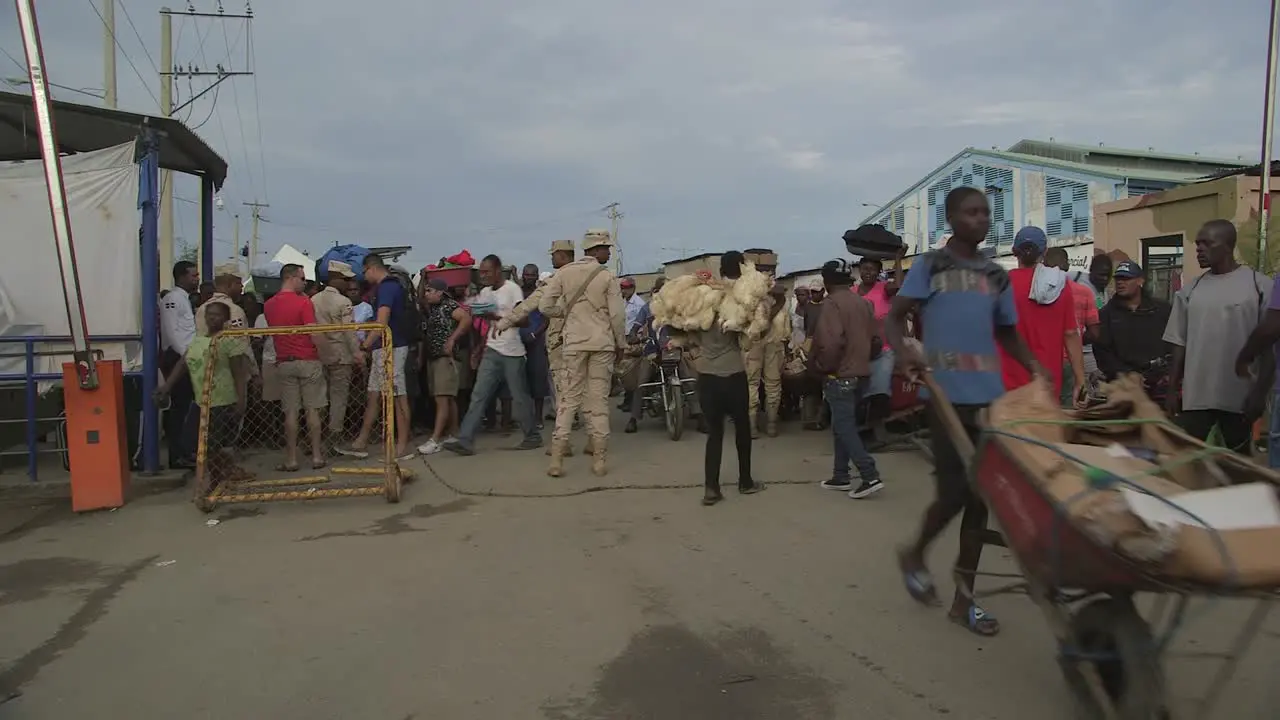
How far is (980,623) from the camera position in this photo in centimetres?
398

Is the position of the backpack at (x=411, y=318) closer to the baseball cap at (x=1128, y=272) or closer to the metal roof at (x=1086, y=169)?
the baseball cap at (x=1128, y=272)

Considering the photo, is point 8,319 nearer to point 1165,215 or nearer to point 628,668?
point 628,668

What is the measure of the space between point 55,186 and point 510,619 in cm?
500

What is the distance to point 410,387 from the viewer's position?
32.1 feet

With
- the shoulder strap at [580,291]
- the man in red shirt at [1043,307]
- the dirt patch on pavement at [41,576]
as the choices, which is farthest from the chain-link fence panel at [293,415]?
the man in red shirt at [1043,307]

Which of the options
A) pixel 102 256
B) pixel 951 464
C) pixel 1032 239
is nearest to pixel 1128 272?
pixel 1032 239

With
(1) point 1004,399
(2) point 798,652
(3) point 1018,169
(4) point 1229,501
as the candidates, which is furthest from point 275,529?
(3) point 1018,169

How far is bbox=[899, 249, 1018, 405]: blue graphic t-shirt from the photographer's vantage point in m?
3.91

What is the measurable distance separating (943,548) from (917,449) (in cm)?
358

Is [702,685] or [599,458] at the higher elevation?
[599,458]

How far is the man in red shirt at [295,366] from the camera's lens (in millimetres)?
8016

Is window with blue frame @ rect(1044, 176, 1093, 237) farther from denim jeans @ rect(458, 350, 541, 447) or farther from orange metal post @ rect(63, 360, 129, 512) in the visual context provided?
orange metal post @ rect(63, 360, 129, 512)

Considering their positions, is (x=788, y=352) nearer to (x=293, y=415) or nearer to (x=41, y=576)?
(x=293, y=415)

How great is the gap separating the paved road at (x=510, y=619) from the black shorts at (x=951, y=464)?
2.11 feet
